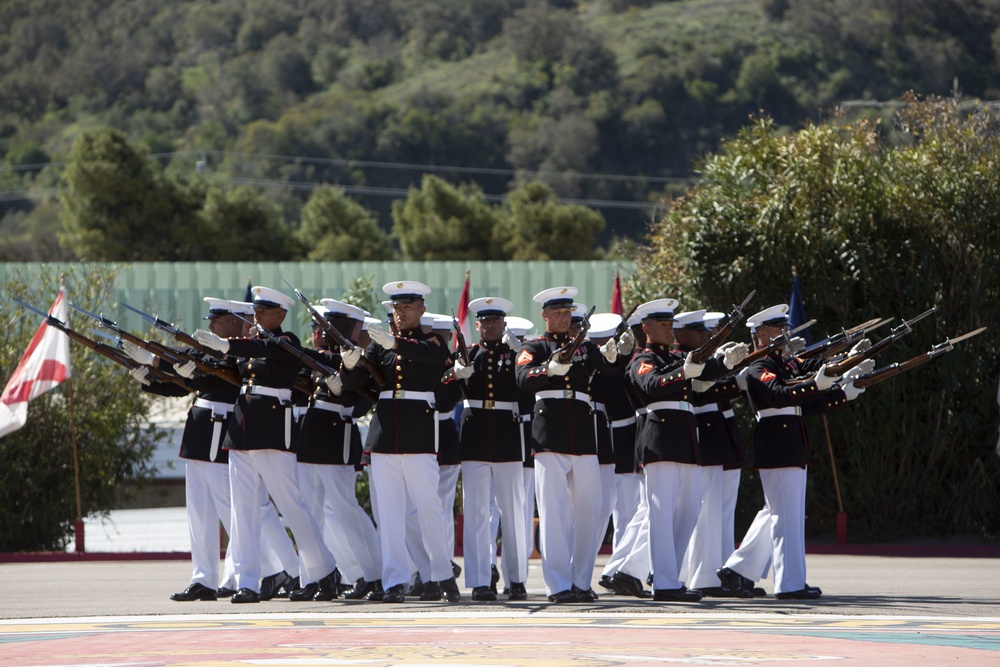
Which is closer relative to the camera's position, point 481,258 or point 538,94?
point 481,258

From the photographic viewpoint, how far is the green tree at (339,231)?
51.7m

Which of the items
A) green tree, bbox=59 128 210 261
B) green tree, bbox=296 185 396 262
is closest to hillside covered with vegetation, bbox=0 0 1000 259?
green tree, bbox=296 185 396 262

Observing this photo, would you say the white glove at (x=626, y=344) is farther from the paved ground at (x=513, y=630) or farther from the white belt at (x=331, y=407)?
the white belt at (x=331, y=407)

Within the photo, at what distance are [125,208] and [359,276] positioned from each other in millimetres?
23563

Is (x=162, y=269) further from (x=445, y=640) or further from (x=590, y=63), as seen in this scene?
(x=590, y=63)

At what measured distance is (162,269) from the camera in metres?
29.9

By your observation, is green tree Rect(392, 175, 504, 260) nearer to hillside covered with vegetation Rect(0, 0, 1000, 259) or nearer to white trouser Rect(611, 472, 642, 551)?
hillside covered with vegetation Rect(0, 0, 1000, 259)

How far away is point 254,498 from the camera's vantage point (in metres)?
10.2

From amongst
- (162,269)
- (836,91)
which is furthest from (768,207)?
(836,91)

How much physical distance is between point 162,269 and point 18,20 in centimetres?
9111

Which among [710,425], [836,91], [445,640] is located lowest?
[445,640]

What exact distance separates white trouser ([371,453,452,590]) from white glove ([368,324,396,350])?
732mm

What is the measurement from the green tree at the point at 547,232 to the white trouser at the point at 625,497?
3947cm

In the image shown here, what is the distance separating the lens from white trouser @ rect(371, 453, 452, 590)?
9883 millimetres
